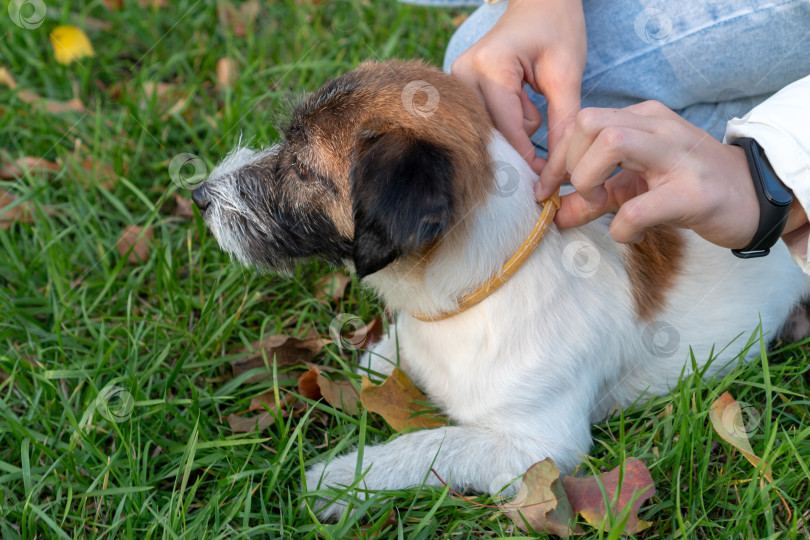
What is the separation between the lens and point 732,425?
215 cm

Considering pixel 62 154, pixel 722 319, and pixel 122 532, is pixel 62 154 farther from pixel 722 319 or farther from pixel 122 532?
pixel 722 319

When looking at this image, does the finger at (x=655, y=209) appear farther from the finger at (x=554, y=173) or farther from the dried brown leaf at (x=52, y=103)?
the dried brown leaf at (x=52, y=103)

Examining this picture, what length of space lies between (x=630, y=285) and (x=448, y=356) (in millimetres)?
662

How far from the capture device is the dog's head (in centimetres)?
188

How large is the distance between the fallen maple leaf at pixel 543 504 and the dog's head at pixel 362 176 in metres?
0.75

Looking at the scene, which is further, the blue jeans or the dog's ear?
the blue jeans

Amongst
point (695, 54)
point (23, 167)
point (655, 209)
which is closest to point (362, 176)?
point (655, 209)

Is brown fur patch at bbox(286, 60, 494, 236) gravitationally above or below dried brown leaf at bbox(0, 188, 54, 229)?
below

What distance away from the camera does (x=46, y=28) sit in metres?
4.16

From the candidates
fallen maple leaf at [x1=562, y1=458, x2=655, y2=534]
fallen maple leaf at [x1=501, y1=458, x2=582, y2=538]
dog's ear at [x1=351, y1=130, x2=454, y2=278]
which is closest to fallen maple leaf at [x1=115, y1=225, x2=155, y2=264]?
dog's ear at [x1=351, y1=130, x2=454, y2=278]

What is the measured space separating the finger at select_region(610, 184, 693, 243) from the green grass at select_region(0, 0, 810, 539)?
2.12 ft

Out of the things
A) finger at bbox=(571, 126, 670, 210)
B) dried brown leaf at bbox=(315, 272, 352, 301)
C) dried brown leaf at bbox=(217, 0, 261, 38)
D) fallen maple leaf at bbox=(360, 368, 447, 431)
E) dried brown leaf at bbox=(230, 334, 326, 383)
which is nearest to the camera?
finger at bbox=(571, 126, 670, 210)

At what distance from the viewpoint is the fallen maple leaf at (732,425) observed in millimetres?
2074

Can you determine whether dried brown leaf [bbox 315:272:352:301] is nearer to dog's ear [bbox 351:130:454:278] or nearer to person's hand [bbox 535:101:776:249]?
dog's ear [bbox 351:130:454:278]
